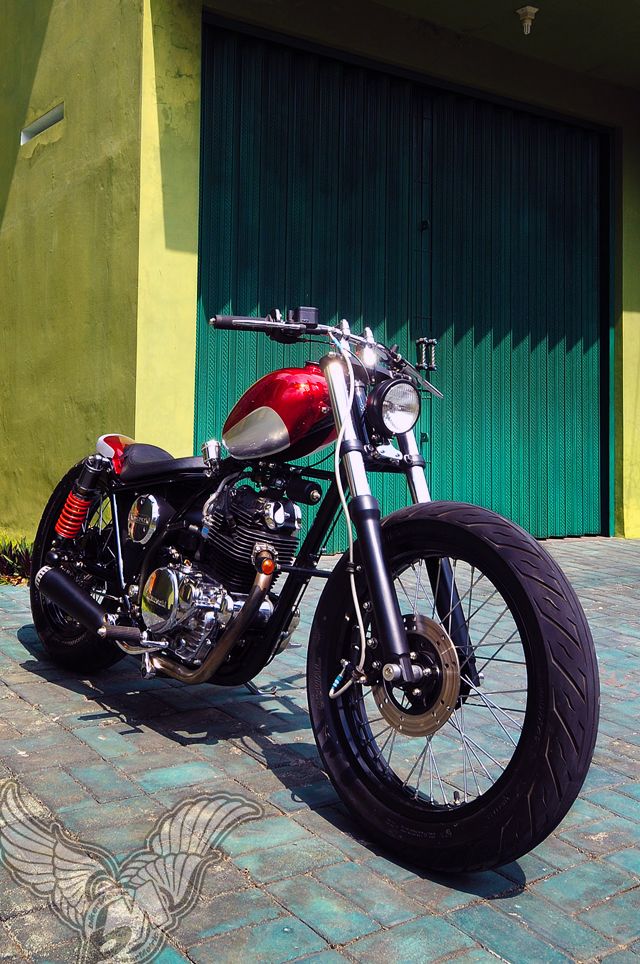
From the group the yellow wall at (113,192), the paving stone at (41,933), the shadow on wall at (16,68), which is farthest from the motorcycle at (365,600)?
the shadow on wall at (16,68)

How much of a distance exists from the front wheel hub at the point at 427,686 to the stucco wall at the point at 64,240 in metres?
4.53

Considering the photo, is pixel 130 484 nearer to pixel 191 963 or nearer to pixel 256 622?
pixel 256 622

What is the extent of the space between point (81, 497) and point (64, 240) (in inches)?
164

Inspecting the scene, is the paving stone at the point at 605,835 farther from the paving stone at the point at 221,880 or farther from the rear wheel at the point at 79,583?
the rear wheel at the point at 79,583

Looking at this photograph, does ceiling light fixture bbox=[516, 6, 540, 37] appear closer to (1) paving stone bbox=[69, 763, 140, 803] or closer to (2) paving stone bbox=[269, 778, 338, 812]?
(2) paving stone bbox=[269, 778, 338, 812]

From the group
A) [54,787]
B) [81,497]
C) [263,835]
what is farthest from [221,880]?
[81,497]

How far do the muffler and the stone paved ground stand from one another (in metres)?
0.34

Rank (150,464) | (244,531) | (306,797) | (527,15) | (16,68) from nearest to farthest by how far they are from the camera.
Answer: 1. (306,797)
2. (244,531)
3. (150,464)
4. (527,15)
5. (16,68)

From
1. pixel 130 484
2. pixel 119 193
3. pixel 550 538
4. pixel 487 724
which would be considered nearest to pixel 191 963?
pixel 487 724

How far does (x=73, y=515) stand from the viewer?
4191mm

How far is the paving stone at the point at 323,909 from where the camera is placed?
85.7 inches

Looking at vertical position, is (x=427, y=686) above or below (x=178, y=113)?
below

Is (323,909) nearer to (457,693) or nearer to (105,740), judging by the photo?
(457,693)

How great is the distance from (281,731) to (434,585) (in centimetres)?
110
